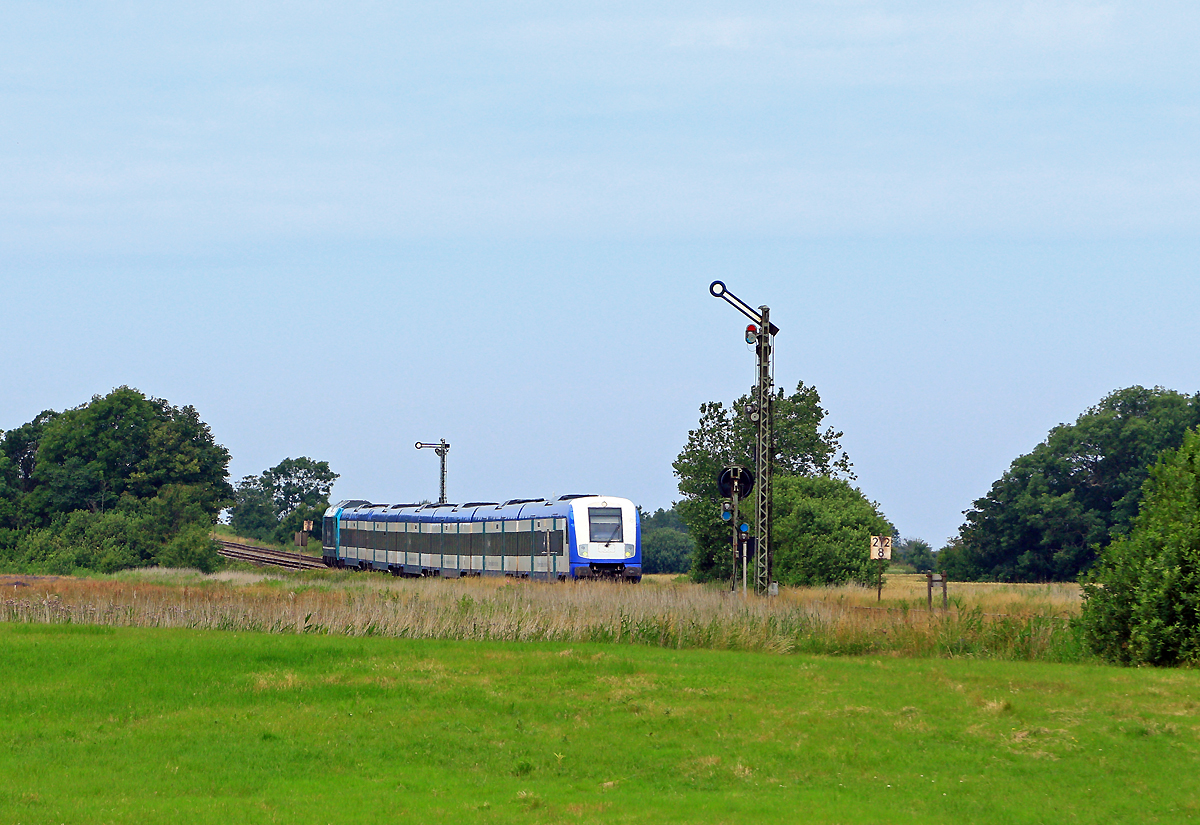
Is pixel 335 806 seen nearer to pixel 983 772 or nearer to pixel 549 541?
pixel 983 772

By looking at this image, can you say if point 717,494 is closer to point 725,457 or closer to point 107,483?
point 725,457

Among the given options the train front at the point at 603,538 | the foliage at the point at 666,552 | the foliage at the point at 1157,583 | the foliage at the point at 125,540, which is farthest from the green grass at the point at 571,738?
the foliage at the point at 666,552

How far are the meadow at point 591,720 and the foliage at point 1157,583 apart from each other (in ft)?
2.62

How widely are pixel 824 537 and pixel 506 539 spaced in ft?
40.7

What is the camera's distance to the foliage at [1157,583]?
2034 cm

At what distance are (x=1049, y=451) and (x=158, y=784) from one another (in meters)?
78.7

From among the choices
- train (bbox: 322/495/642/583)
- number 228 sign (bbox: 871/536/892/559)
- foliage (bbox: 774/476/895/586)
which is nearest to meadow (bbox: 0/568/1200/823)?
number 228 sign (bbox: 871/536/892/559)

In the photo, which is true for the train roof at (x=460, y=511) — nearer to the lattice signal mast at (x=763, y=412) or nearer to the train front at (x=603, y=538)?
the train front at (x=603, y=538)

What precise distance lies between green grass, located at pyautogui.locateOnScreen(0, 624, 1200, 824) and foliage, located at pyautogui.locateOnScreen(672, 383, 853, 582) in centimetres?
2921

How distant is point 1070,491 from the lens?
258 ft

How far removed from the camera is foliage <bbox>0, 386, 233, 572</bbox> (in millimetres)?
78562

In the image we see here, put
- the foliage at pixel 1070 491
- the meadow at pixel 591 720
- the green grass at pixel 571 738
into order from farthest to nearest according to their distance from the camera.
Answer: the foliage at pixel 1070 491
the meadow at pixel 591 720
the green grass at pixel 571 738

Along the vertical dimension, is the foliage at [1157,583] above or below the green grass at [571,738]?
above

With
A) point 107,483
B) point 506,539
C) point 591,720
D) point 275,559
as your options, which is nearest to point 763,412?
point 591,720
